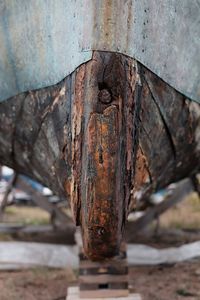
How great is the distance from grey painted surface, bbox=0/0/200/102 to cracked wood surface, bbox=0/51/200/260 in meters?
0.06

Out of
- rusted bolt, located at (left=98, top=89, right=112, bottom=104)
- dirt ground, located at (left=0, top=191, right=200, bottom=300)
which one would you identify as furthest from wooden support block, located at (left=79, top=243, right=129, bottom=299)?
rusted bolt, located at (left=98, top=89, right=112, bottom=104)

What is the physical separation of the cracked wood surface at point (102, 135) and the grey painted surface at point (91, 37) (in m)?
0.06

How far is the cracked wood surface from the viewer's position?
201 centimetres

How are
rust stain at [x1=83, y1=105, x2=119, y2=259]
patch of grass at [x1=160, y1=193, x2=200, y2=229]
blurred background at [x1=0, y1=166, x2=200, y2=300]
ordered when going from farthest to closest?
patch of grass at [x1=160, y1=193, x2=200, y2=229]
blurred background at [x1=0, y1=166, x2=200, y2=300]
rust stain at [x1=83, y1=105, x2=119, y2=259]

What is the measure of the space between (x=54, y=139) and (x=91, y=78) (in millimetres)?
584

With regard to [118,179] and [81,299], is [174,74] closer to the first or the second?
[118,179]

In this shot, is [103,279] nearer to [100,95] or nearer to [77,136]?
[77,136]

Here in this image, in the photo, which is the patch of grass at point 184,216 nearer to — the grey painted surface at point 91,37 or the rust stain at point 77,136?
the grey painted surface at point 91,37

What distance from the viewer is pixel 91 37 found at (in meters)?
2.05

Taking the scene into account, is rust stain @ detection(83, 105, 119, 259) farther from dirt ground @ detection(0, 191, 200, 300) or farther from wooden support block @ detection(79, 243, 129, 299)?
dirt ground @ detection(0, 191, 200, 300)

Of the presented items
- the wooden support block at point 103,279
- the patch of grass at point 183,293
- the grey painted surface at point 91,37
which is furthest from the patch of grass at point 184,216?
the grey painted surface at point 91,37

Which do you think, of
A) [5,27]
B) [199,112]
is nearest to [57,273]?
[199,112]

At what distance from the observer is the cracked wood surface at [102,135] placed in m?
2.01

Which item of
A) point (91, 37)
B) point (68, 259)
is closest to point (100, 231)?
point (91, 37)
